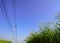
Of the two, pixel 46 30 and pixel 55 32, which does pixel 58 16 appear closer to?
pixel 55 32

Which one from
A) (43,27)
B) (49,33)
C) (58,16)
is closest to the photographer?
(58,16)

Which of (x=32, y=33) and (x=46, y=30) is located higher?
(x=32, y=33)

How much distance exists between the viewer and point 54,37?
1258 cm

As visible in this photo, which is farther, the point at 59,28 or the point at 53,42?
Result: the point at 53,42

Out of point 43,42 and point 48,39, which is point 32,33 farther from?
point 48,39

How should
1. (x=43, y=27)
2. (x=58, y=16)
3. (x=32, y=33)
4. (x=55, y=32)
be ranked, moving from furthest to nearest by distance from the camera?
1. (x=32, y=33)
2. (x=43, y=27)
3. (x=55, y=32)
4. (x=58, y=16)

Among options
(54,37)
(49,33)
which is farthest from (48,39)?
(54,37)

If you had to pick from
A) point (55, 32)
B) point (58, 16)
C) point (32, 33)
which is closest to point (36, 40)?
point (32, 33)

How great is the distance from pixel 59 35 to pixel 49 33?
6.44ft

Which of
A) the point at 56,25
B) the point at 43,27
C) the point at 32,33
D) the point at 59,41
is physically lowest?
the point at 59,41

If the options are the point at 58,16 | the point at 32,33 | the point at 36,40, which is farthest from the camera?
the point at 32,33

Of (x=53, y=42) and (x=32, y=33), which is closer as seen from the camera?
(x=53, y=42)

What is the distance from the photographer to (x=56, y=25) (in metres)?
11.9

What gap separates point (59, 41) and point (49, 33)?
187cm
